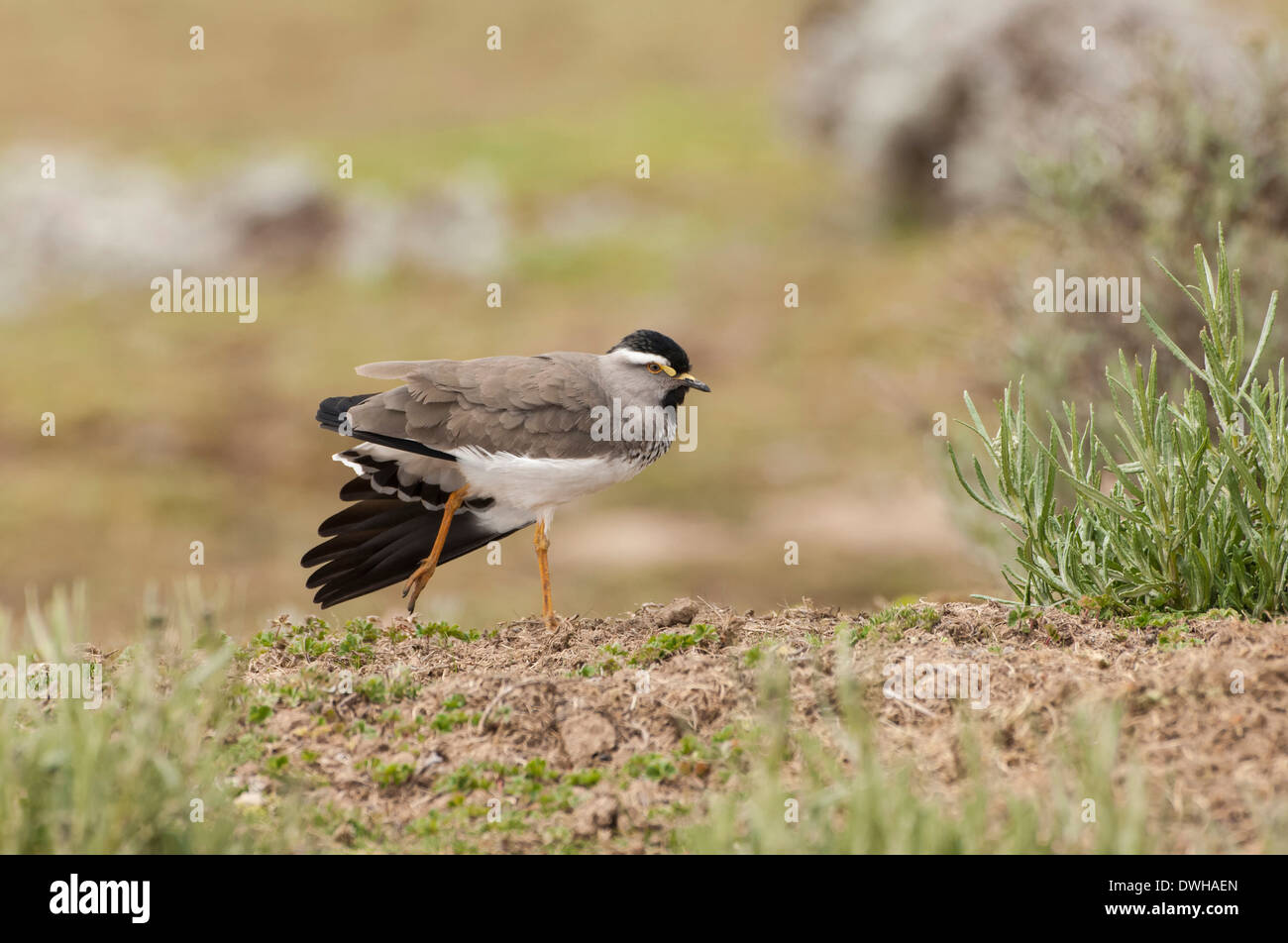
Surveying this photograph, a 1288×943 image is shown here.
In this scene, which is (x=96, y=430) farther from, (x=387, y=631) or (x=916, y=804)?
(x=916, y=804)

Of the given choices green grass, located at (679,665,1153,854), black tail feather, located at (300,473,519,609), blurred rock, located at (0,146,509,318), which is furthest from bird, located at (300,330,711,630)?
blurred rock, located at (0,146,509,318)

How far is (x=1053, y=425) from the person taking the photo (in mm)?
5738

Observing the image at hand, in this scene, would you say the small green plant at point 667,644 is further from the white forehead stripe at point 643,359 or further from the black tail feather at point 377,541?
the white forehead stripe at point 643,359

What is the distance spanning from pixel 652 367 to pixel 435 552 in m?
1.50

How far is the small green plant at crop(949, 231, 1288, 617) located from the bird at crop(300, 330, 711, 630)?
1722 millimetres

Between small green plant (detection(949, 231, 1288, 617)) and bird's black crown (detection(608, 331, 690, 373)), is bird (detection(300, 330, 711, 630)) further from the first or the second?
small green plant (detection(949, 231, 1288, 617))

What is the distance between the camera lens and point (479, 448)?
6.11 metres

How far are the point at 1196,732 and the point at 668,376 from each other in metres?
3.11

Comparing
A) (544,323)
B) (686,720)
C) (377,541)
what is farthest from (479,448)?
(544,323)

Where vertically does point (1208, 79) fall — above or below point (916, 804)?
above

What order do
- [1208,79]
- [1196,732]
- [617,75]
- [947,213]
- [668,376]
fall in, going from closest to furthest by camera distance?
[1196,732] → [668,376] → [1208,79] → [947,213] → [617,75]

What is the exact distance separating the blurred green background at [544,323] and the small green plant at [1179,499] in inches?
42.4

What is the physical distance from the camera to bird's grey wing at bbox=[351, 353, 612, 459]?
611cm

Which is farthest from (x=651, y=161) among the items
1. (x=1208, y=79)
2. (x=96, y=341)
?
(x=1208, y=79)
